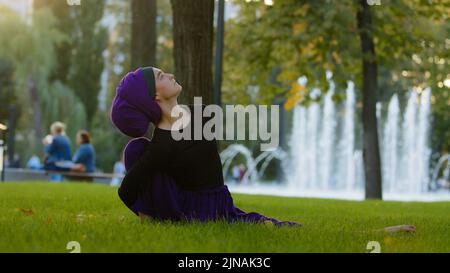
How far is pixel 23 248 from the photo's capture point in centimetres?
462

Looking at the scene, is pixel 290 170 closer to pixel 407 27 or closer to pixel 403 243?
pixel 407 27

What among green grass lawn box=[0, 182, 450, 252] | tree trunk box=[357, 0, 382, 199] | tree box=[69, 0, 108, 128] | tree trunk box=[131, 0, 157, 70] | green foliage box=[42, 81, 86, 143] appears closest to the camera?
green grass lawn box=[0, 182, 450, 252]

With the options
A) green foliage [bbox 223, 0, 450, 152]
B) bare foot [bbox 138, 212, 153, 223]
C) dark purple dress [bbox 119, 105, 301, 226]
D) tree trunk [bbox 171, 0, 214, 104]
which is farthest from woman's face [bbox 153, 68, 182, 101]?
green foliage [bbox 223, 0, 450, 152]

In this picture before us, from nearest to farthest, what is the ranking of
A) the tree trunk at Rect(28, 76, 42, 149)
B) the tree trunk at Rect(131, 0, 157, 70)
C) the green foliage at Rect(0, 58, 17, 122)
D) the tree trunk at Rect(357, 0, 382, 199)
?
the tree trunk at Rect(131, 0, 157, 70), the tree trunk at Rect(357, 0, 382, 199), the tree trunk at Rect(28, 76, 42, 149), the green foliage at Rect(0, 58, 17, 122)

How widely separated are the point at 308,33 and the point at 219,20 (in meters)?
1.73

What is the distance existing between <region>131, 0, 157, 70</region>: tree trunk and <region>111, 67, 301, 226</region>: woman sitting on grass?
27.9 ft

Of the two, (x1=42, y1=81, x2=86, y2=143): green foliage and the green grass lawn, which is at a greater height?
(x1=42, y1=81, x2=86, y2=143): green foliage

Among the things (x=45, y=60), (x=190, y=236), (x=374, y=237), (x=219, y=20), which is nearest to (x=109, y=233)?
(x=190, y=236)

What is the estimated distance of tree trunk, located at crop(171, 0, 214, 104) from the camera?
8430 millimetres
